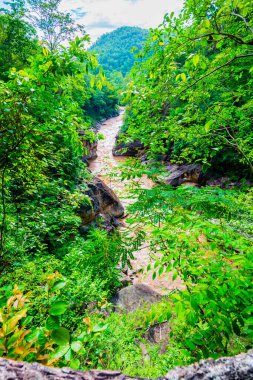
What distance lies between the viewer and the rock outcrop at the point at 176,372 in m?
0.63

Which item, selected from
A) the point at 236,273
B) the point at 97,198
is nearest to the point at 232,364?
the point at 236,273

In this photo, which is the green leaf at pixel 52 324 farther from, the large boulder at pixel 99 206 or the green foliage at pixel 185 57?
the large boulder at pixel 99 206

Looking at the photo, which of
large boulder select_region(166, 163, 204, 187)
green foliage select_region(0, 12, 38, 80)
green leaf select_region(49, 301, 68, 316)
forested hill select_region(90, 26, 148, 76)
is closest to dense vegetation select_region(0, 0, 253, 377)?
green leaf select_region(49, 301, 68, 316)

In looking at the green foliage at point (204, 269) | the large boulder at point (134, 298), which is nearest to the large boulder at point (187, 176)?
the large boulder at point (134, 298)

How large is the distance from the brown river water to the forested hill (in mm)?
53876

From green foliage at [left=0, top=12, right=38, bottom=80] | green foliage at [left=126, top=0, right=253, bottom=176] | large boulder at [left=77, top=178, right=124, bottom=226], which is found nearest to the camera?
green foliage at [left=126, top=0, right=253, bottom=176]

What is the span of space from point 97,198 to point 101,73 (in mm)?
7329

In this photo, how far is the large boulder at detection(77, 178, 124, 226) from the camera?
291 inches

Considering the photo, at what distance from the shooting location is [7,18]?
1151cm

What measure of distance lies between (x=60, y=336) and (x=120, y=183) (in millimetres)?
13552

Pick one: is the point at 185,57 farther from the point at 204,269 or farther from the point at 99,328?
the point at 99,328

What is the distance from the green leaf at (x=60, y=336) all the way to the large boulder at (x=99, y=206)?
635 cm

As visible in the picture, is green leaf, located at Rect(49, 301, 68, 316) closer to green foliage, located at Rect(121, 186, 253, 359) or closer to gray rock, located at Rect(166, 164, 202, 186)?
green foliage, located at Rect(121, 186, 253, 359)

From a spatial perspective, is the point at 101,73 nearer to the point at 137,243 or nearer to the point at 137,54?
the point at 137,54
